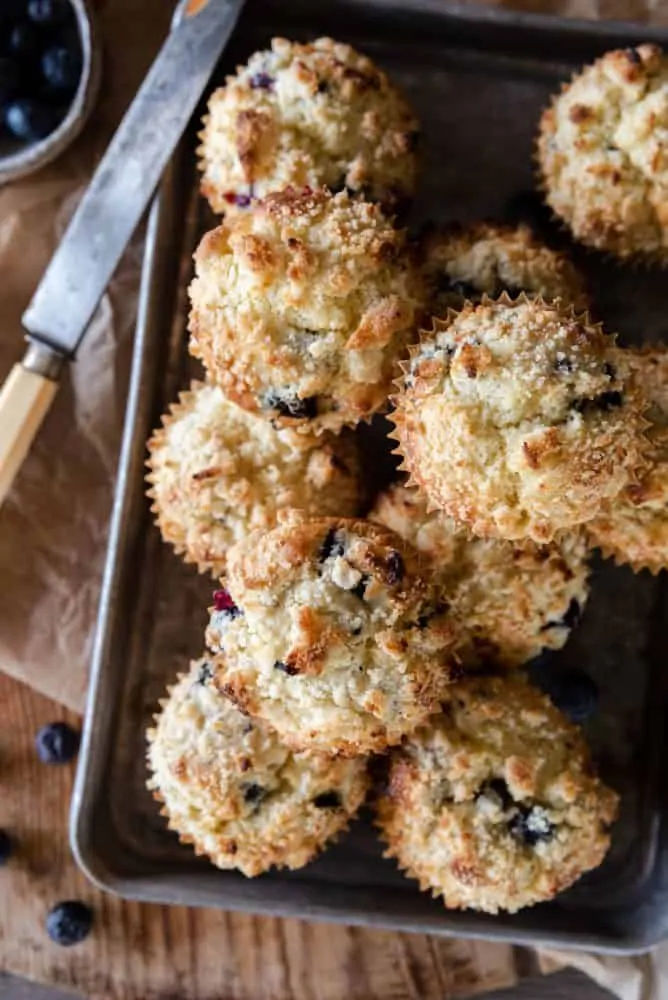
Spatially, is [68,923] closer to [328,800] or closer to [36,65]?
[328,800]

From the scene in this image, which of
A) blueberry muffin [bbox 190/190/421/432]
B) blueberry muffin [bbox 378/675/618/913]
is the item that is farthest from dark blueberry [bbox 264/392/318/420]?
blueberry muffin [bbox 378/675/618/913]

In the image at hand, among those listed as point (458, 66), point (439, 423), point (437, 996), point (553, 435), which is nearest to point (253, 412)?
point (439, 423)

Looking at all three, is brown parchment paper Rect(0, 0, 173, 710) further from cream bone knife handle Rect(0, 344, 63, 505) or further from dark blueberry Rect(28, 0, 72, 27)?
cream bone knife handle Rect(0, 344, 63, 505)

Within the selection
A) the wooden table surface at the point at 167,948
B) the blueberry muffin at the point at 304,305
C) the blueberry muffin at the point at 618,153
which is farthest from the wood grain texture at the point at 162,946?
the blueberry muffin at the point at 618,153

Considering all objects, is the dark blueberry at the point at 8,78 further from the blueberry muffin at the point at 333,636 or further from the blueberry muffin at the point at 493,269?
the blueberry muffin at the point at 333,636

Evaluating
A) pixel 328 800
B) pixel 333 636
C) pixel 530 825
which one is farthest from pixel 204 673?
pixel 530 825
